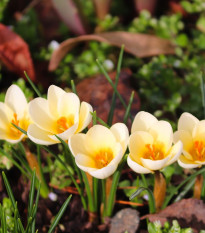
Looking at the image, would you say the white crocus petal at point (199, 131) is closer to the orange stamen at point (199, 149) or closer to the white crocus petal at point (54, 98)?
the orange stamen at point (199, 149)

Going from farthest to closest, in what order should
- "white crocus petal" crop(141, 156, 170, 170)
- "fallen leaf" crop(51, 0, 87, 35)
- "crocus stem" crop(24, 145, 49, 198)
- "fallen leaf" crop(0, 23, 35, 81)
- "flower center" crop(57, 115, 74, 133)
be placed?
"fallen leaf" crop(51, 0, 87, 35) → "fallen leaf" crop(0, 23, 35, 81) → "crocus stem" crop(24, 145, 49, 198) → "flower center" crop(57, 115, 74, 133) → "white crocus petal" crop(141, 156, 170, 170)

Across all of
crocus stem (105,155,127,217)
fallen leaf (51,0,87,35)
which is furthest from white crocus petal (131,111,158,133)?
fallen leaf (51,0,87,35)

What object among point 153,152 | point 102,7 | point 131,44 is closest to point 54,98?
point 153,152

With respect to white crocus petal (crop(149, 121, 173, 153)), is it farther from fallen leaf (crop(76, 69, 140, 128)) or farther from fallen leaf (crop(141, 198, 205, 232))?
fallen leaf (crop(76, 69, 140, 128))

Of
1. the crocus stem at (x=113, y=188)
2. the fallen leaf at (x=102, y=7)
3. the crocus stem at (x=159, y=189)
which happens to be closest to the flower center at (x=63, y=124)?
the crocus stem at (x=113, y=188)

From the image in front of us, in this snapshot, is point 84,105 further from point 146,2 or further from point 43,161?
point 146,2

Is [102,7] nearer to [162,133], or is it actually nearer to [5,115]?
[5,115]
